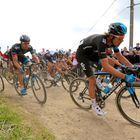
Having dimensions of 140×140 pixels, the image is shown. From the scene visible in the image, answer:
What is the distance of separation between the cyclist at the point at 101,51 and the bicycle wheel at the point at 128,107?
48 centimetres

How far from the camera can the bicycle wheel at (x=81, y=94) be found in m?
9.24

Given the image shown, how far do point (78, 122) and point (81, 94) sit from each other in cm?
134

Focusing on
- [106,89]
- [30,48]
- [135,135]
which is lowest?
[135,135]

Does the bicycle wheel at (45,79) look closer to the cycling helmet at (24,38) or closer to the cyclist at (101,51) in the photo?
the cycling helmet at (24,38)

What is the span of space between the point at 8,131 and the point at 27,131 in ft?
1.39

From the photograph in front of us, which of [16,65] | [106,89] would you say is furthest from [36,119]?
[16,65]

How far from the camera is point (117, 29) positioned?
24.1 ft

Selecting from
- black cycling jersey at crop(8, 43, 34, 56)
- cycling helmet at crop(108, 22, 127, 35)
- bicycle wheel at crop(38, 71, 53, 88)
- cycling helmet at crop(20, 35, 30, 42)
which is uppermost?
cycling helmet at crop(108, 22, 127, 35)

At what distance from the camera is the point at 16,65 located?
11.2m

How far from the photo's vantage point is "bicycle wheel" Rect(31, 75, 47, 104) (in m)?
10.2

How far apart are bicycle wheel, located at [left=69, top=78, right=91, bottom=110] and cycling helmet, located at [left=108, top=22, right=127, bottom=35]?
214 cm

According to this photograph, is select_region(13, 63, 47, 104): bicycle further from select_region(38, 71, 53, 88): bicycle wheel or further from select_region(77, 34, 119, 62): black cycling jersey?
select_region(38, 71, 53, 88): bicycle wheel

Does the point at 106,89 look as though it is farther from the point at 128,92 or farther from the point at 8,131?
the point at 8,131

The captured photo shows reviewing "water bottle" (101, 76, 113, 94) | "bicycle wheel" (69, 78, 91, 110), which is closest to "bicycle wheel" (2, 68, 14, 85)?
"bicycle wheel" (69, 78, 91, 110)
